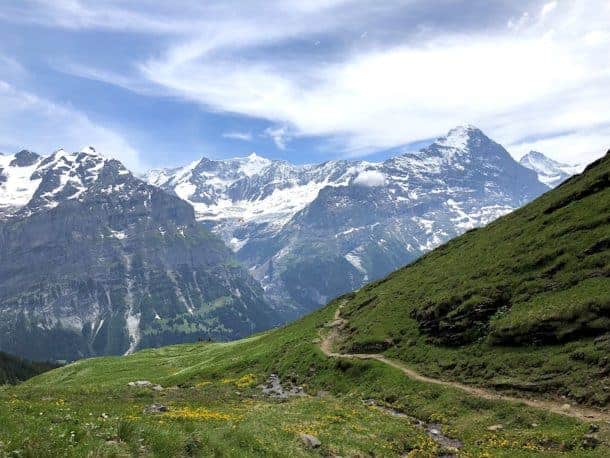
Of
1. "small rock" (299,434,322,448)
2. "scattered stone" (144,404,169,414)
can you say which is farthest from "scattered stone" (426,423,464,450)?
"scattered stone" (144,404,169,414)

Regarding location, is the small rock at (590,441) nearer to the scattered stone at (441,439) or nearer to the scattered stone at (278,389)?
the scattered stone at (441,439)

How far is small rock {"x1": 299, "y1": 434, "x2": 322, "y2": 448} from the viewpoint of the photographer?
2553 cm

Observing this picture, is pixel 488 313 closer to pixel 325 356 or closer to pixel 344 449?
pixel 325 356

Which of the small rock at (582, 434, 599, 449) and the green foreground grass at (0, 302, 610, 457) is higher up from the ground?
the green foreground grass at (0, 302, 610, 457)

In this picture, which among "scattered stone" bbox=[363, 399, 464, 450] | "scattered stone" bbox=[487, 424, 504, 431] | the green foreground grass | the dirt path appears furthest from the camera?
"scattered stone" bbox=[487, 424, 504, 431]

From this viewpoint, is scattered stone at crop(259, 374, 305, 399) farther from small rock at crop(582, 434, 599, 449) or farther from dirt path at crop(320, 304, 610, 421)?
small rock at crop(582, 434, 599, 449)

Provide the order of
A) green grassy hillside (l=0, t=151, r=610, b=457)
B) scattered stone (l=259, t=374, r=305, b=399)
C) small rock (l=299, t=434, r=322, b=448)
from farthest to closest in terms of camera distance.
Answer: scattered stone (l=259, t=374, r=305, b=399) < small rock (l=299, t=434, r=322, b=448) < green grassy hillside (l=0, t=151, r=610, b=457)

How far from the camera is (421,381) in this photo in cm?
4784

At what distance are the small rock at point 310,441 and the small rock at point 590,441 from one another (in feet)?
53.1

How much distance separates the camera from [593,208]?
62.3 m

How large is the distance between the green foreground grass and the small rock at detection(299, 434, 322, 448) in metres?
0.44

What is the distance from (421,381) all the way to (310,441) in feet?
81.9

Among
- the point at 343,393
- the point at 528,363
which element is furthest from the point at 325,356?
the point at 528,363

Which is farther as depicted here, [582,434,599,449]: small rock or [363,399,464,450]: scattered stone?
[363,399,464,450]: scattered stone
